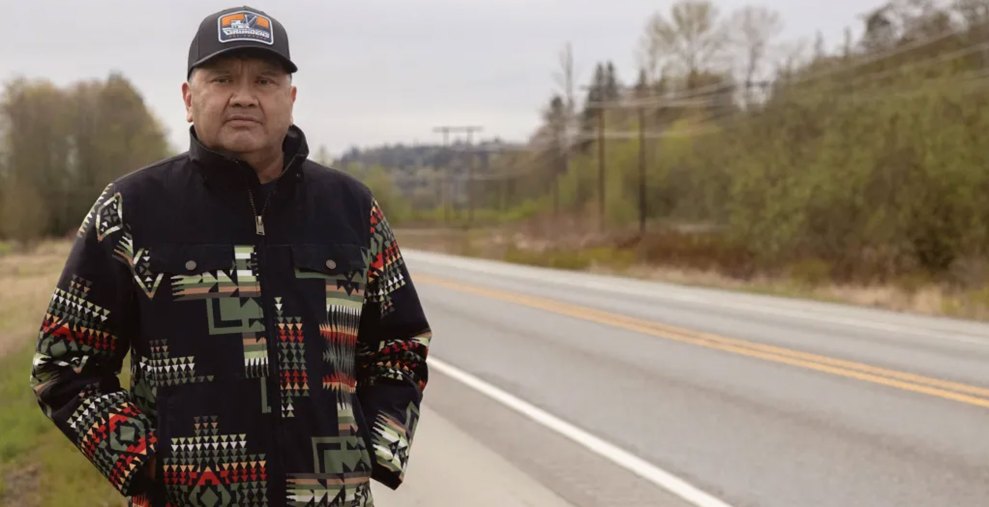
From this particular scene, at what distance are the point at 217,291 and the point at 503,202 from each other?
444 ft

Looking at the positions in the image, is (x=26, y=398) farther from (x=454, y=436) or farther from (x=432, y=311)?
(x=432, y=311)

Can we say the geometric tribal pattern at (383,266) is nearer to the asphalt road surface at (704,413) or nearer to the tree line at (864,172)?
the asphalt road surface at (704,413)

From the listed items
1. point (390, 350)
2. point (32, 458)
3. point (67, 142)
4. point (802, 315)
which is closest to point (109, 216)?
point (390, 350)

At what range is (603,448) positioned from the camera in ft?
26.9

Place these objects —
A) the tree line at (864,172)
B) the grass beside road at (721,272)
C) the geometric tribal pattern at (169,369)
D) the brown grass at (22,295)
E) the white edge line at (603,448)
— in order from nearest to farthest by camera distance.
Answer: the geometric tribal pattern at (169,369) < the white edge line at (603,448) < the brown grass at (22,295) < the grass beside road at (721,272) < the tree line at (864,172)

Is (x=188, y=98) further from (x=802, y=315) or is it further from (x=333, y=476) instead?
(x=802, y=315)

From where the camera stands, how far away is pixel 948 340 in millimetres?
14594

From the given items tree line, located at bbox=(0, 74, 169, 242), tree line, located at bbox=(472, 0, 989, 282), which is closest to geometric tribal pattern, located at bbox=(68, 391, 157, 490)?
tree line, located at bbox=(472, 0, 989, 282)

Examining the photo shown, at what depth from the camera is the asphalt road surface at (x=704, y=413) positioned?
705 centimetres

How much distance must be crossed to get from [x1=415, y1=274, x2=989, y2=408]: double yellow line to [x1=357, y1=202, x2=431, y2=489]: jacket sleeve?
7998mm

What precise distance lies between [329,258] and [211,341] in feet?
0.98

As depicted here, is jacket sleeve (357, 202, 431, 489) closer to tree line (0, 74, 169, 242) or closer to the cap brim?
the cap brim

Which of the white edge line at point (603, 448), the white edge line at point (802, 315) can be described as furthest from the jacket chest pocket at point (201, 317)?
the white edge line at point (802, 315)

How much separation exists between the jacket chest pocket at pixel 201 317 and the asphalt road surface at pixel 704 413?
4.43 metres
